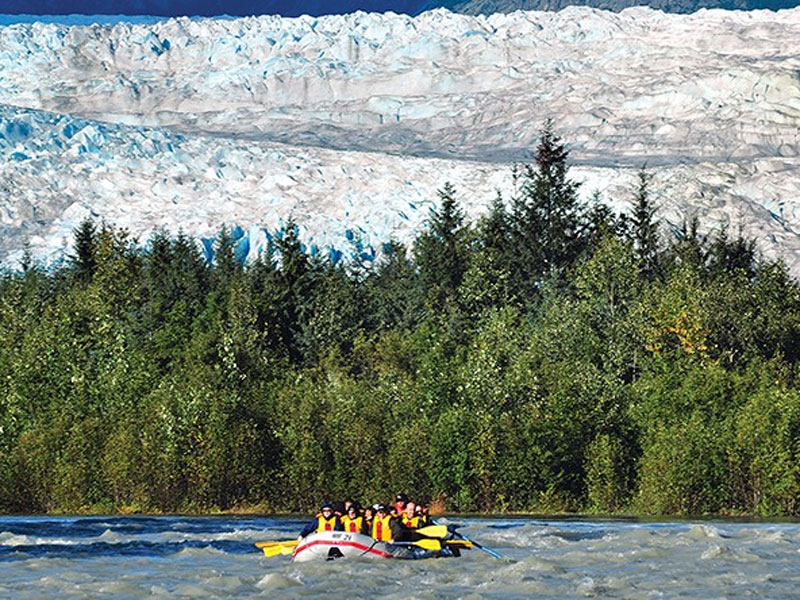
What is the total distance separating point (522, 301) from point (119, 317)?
2571 cm

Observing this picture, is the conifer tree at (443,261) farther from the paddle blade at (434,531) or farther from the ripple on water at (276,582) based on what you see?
the ripple on water at (276,582)

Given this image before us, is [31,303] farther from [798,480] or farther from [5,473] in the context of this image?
[798,480]

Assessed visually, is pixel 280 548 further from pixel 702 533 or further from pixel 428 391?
pixel 428 391

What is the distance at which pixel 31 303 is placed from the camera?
8838 centimetres

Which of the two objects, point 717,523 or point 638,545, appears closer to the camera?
point 638,545

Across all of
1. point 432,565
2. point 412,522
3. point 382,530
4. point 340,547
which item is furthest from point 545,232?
point 340,547

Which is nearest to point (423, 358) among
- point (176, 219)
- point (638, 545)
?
point (638, 545)

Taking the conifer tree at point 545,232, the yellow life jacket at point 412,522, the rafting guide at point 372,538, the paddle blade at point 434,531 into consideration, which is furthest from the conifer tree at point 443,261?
the paddle blade at point 434,531

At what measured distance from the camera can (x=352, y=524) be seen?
119 ft

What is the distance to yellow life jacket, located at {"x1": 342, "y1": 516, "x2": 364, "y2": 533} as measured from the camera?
36.4 meters

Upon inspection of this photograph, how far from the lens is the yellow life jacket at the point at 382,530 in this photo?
36781mm

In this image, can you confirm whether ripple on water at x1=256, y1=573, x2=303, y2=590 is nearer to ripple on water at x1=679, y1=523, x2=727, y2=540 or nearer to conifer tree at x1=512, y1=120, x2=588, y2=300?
ripple on water at x1=679, y1=523, x2=727, y2=540

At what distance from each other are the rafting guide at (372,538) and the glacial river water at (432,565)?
1.22 ft

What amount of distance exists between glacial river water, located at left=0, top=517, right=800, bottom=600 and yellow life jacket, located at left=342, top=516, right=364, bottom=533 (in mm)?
1008
